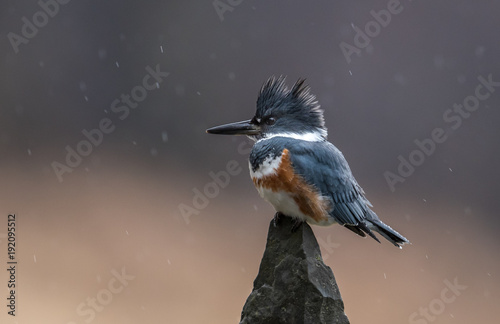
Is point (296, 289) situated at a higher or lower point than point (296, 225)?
lower

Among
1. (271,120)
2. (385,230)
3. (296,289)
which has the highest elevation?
(271,120)

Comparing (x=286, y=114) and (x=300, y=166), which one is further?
(x=286, y=114)

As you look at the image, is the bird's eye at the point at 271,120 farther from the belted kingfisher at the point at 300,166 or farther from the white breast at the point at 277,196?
the white breast at the point at 277,196

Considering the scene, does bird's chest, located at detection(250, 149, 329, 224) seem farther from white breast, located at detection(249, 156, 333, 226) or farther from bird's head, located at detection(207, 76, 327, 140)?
bird's head, located at detection(207, 76, 327, 140)

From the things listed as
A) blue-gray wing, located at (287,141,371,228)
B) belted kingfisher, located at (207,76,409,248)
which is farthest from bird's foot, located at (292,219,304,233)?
blue-gray wing, located at (287,141,371,228)

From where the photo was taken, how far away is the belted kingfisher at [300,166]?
221 centimetres

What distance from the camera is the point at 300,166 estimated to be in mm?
2213

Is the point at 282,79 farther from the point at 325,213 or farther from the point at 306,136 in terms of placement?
the point at 325,213

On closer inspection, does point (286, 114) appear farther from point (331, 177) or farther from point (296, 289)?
point (296, 289)

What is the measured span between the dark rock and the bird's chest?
9 centimetres

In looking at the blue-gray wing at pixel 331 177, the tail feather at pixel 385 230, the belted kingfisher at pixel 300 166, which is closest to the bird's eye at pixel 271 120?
the belted kingfisher at pixel 300 166

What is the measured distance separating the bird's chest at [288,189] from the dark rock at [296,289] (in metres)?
0.09

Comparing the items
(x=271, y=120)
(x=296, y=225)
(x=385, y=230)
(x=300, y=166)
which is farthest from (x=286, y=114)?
(x=385, y=230)

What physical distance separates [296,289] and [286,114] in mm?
629
